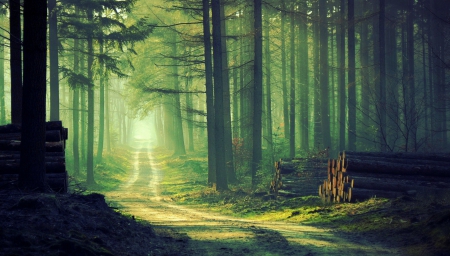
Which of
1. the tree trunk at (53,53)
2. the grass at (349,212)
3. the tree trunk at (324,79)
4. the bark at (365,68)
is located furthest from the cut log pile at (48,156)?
the bark at (365,68)

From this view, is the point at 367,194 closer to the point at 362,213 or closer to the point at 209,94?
the point at 362,213

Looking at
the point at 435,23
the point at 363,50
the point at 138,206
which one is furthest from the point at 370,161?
the point at 435,23

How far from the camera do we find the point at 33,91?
10.3 meters

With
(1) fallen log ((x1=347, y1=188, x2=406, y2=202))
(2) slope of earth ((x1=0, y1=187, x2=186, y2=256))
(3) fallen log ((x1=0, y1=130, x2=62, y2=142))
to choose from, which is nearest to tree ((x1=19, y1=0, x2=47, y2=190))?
(2) slope of earth ((x1=0, y1=187, x2=186, y2=256))

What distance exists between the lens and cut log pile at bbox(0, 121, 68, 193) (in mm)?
11539

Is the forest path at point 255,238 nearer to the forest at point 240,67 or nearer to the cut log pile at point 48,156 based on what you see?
the cut log pile at point 48,156

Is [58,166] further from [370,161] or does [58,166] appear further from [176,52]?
[176,52]

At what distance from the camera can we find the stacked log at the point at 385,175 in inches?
563

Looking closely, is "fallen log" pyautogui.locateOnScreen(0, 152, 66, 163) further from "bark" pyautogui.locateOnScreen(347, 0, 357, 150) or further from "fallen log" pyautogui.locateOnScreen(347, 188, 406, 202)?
"bark" pyautogui.locateOnScreen(347, 0, 357, 150)

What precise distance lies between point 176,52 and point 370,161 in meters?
24.7

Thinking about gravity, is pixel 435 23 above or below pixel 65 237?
above

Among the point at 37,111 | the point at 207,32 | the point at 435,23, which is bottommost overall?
the point at 37,111

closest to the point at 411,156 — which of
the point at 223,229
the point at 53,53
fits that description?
the point at 223,229

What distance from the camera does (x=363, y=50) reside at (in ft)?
112
